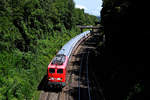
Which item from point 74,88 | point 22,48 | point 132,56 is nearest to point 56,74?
point 74,88

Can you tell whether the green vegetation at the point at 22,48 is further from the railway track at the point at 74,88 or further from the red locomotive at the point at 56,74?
the red locomotive at the point at 56,74

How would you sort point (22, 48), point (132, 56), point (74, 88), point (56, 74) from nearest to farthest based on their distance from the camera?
point (132, 56), point (56, 74), point (74, 88), point (22, 48)

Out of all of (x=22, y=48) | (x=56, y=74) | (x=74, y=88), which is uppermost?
(x=22, y=48)

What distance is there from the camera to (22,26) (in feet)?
91.3

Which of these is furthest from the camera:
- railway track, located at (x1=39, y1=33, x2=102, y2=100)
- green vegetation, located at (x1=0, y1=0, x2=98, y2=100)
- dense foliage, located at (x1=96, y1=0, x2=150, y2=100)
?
railway track, located at (x1=39, y1=33, x2=102, y2=100)

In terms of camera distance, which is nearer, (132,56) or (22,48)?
(132,56)

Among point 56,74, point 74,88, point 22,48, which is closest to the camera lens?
point 56,74

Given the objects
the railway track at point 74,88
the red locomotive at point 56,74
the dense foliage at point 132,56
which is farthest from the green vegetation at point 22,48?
the dense foliage at point 132,56

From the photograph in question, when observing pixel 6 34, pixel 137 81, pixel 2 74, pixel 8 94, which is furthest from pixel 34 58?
pixel 137 81

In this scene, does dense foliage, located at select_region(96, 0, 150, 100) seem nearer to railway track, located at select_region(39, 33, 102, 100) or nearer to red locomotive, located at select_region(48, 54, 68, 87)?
railway track, located at select_region(39, 33, 102, 100)

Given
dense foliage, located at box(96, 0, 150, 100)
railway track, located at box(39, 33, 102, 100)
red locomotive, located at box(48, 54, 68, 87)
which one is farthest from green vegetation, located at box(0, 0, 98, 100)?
dense foliage, located at box(96, 0, 150, 100)

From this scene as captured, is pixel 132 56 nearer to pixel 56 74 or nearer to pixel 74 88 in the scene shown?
pixel 74 88

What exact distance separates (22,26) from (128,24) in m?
19.3

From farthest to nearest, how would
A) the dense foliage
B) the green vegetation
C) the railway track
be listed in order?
the railway track < the green vegetation < the dense foliage
